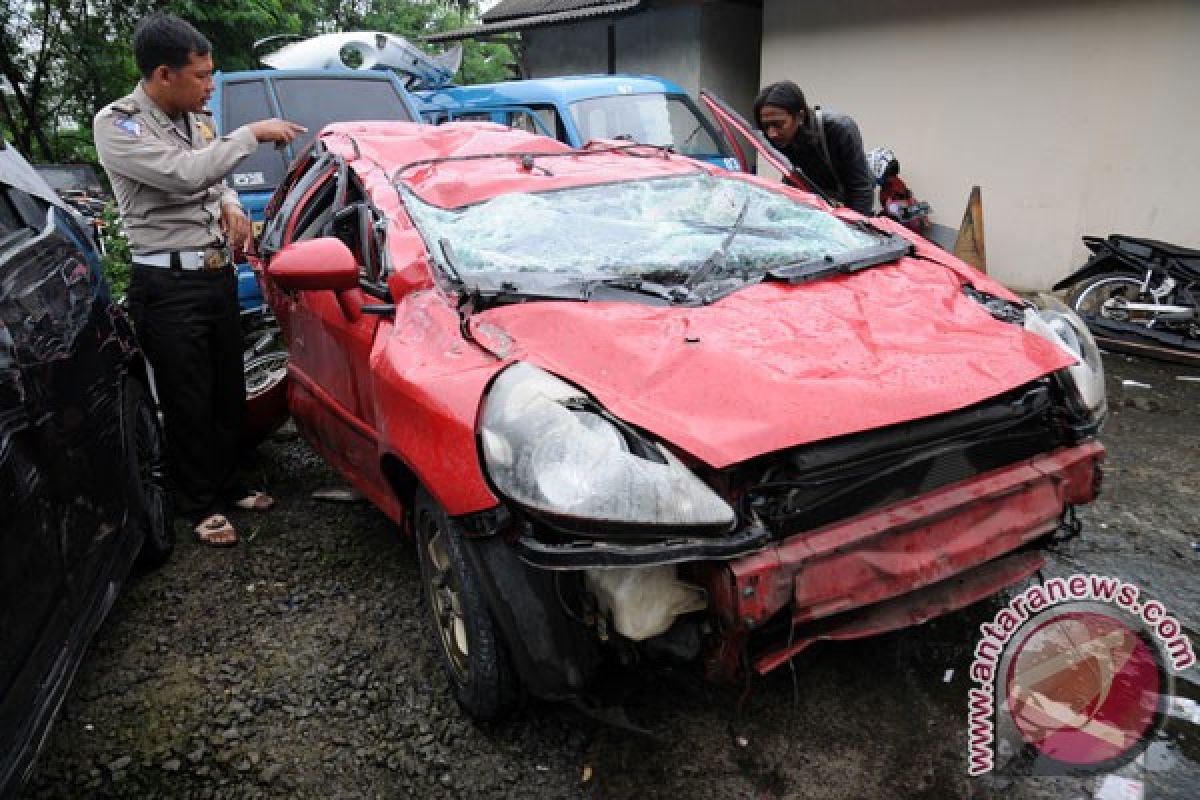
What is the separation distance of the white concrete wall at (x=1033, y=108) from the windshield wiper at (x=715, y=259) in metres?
5.16

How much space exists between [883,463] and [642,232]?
1244 millimetres

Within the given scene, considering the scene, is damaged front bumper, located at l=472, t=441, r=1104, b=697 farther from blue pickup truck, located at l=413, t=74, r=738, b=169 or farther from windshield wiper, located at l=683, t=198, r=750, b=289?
blue pickup truck, located at l=413, t=74, r=738, b=169

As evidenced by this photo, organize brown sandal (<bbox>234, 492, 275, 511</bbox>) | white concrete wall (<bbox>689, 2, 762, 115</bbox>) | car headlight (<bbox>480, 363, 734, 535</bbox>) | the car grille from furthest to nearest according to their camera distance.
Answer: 1. white concrete wall (<bbox>689, 2, 762, 115</bbox>)
2. brown sandal (<bbox>234, 492, 275, 511</bbox>)
3. the car grille
4. car headlight (<bbox>480, 363, 734, 535</bbox>)

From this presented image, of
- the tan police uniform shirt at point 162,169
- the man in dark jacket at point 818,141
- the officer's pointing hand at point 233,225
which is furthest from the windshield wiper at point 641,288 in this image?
the man in dark jacket at point 818,141

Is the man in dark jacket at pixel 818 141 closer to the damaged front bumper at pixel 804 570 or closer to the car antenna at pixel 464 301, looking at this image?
the car antenna at pixel 464 301

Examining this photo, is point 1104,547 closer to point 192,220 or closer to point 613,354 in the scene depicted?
point 613,354

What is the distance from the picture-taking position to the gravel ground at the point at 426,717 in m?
2.08

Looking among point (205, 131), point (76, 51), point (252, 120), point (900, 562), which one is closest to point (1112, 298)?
point (900, 562)

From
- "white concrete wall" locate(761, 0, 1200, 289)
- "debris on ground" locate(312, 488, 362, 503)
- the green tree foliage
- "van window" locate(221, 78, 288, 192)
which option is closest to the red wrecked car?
"debris on ground" locate(312, 488, 362, 503)

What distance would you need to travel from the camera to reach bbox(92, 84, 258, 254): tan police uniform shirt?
9.51 ft

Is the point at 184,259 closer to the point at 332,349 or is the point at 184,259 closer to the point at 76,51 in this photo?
the point at 332,349

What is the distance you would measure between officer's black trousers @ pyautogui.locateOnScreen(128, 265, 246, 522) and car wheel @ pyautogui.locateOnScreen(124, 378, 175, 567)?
0.07m

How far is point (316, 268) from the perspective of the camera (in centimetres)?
254

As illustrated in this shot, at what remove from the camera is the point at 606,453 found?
1.73m
